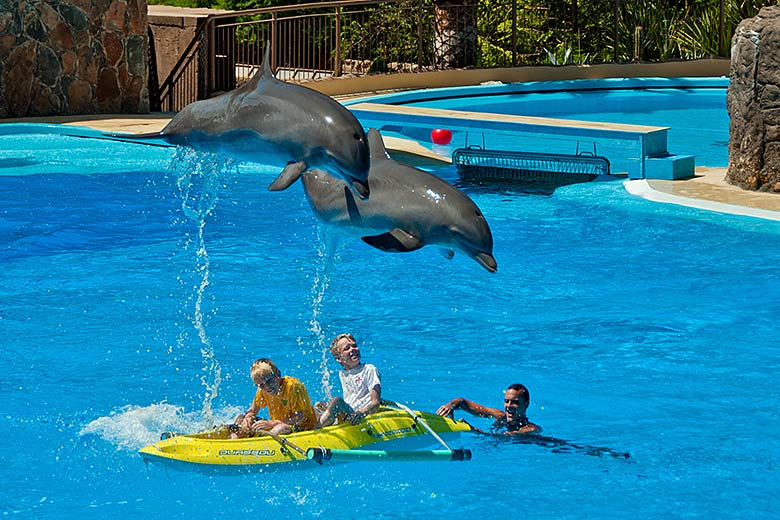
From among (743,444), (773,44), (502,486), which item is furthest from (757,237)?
(502,486)

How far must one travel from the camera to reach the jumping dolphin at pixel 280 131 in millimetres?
5840

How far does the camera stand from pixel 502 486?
24.8ft

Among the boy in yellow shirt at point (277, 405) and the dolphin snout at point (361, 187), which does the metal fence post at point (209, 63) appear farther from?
the dolphin snout at point (361, 187)

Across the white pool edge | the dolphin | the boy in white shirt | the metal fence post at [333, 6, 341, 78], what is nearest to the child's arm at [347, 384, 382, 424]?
the boy in white shirt

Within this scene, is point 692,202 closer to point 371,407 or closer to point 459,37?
point 371,407

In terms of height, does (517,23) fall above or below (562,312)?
above

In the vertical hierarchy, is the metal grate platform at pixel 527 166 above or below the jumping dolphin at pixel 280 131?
below

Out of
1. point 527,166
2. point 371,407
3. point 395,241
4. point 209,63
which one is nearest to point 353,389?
point 371,407

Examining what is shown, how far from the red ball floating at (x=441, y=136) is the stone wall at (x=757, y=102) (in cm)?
537

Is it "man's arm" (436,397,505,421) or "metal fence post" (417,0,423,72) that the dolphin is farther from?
"metal fence post" (417,0,423,72)

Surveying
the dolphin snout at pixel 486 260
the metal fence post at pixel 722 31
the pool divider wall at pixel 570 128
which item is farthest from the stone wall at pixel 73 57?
the dolphin snout at pixel 486 260

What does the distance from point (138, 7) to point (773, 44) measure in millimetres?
10781

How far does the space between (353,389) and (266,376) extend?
0.59 m

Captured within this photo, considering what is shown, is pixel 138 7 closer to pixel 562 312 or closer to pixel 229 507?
pixel 562 312
